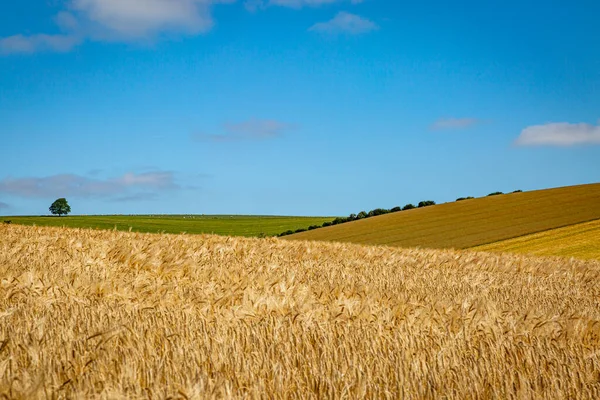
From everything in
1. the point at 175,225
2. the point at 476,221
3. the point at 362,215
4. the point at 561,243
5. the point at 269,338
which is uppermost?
the point at 362,215

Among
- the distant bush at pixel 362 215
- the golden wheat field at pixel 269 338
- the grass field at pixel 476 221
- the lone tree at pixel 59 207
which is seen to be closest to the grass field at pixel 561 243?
the grass field at pixel 476 221

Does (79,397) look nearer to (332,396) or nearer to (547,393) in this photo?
(332,396)

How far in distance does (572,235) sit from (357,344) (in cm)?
2940

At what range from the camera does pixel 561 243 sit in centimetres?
2800

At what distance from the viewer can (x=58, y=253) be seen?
10.4 metres

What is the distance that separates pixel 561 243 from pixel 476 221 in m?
→ 12.3

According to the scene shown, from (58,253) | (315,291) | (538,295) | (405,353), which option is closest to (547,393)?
(405,353)

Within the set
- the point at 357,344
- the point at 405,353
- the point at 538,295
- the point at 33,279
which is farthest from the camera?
the point at 538,295

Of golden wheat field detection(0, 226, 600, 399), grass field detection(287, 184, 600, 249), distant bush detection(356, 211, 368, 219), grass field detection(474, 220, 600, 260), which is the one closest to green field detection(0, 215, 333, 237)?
distant bush detection(356, 211, 368, 219)

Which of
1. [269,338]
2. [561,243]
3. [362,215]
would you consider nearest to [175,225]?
[362,215]

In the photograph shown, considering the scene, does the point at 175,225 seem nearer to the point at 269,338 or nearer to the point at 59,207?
the point at 59,207

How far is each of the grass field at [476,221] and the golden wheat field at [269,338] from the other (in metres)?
25.7

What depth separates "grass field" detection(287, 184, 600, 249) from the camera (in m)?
34.5

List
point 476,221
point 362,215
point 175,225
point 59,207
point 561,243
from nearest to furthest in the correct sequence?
point 561,243 → point 476,221 → point 362,215 → point 175,225 → point 59,207
